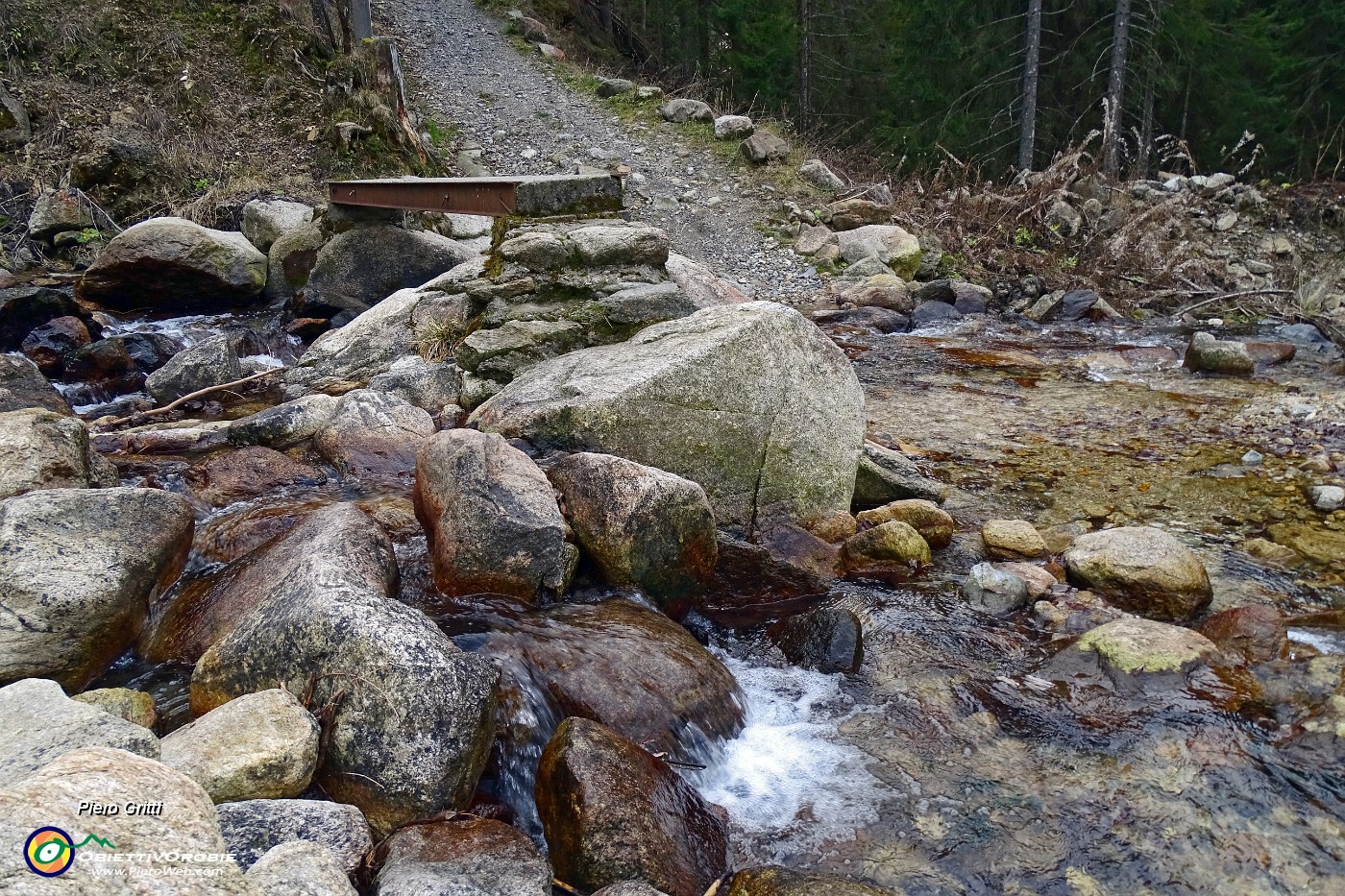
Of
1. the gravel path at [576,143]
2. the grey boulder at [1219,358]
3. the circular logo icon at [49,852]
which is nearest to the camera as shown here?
the circular logo icon at [49,852]

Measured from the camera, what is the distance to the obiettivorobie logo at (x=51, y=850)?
1.55 metres

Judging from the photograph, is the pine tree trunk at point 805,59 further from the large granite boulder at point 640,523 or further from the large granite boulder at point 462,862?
the large granite boulder at point 462,862

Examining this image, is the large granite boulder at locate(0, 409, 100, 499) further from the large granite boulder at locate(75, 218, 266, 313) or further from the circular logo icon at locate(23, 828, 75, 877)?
the large granite boulder at locate(75, 218, 266, 313)

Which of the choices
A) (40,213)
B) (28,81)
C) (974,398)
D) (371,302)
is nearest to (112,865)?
(974,398)

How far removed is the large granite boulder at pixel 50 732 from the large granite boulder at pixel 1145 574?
395 centimetres

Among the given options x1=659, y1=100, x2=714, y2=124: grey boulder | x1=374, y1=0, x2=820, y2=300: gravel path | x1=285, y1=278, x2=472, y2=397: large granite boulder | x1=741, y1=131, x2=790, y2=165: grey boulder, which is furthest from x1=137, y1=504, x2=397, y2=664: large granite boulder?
x1=659, y1=100, x2=714, y2=124: grey boulder

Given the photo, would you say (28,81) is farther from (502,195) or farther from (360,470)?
(360,470)

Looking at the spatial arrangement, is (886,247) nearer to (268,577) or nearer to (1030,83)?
(1030,83)

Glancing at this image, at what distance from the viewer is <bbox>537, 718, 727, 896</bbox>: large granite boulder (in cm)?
253

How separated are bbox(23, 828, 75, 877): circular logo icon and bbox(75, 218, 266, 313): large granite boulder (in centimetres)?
874

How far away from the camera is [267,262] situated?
32.2 ft

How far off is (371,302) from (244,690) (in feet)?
23.3

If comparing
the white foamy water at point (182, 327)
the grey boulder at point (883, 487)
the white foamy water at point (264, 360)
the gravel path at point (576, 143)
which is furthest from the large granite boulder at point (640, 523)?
the gravel path at point (576, 143)

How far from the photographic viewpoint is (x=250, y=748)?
243 centimetres
